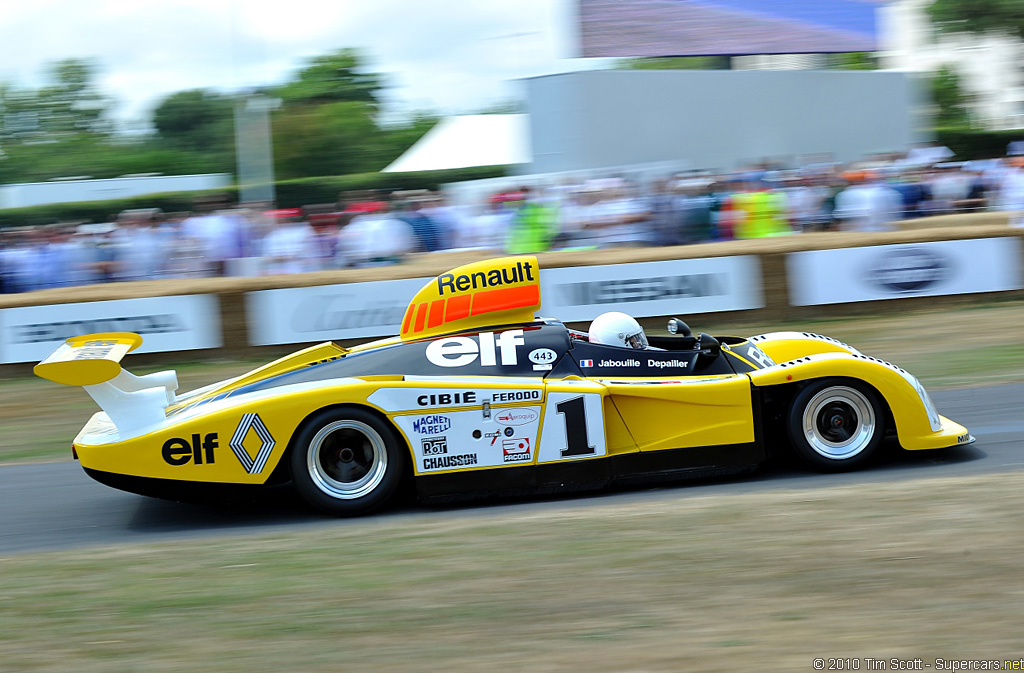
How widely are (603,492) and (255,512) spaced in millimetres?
2215

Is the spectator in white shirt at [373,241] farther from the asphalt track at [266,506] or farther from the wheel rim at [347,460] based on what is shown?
the wheel rim at [347,460]

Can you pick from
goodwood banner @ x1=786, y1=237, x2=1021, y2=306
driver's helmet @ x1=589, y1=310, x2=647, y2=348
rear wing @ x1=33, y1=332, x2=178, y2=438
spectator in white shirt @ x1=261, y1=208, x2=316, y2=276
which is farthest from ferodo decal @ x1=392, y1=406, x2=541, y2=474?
spectator in white shirt @ x1=261, y1=208, x2=316, y2=276

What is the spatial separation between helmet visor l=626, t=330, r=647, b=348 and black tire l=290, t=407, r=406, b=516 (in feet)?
5.22

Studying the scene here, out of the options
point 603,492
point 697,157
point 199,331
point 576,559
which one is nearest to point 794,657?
point 576,559

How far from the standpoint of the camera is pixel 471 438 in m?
6.09

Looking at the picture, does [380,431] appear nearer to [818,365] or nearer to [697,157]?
A: [818,365]

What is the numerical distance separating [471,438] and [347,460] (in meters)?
0.78

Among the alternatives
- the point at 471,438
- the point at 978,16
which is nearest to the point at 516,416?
the point at 471,438

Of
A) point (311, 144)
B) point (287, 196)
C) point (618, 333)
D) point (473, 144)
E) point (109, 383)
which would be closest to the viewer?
point (109, 383)

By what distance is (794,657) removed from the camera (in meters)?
3.61

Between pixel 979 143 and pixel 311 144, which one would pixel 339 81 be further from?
pixel 979 143

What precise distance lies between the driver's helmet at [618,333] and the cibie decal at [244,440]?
2.13 meters

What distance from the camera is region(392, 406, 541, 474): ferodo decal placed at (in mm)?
6074

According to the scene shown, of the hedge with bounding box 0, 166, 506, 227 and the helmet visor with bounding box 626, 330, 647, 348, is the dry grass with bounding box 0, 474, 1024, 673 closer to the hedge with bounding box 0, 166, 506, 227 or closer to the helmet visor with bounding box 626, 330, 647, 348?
the helmet visor with bounding box 626, 330, 647, 348
